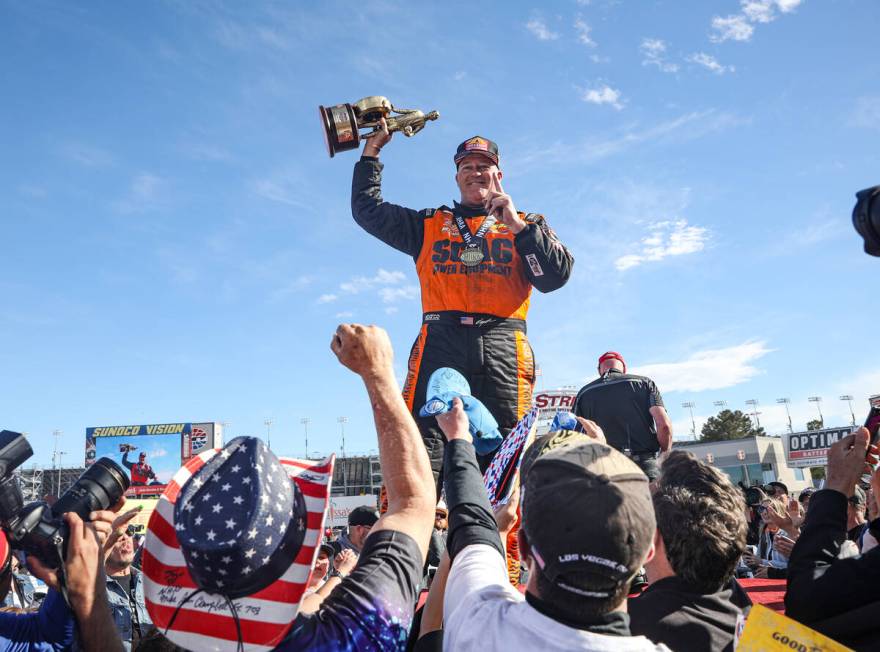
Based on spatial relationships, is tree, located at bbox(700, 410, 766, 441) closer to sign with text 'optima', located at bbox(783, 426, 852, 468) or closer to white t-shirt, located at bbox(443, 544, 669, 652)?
sign with text 'optima', located at bbox(783, 426, 852, 468)

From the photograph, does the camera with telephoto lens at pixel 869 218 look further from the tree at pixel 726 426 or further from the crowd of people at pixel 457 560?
the tree at pixel 726 426

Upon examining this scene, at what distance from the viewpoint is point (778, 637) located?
139 cm

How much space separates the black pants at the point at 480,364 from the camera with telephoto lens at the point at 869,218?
245cm

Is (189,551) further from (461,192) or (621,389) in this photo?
(621,389)

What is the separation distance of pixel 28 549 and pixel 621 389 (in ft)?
12.3

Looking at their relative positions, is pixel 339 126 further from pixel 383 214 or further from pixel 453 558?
pixel 453 558

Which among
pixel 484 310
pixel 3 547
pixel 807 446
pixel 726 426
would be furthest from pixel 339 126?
pixel 726 426

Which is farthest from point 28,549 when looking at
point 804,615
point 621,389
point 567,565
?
point 621,389

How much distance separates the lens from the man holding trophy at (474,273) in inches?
155

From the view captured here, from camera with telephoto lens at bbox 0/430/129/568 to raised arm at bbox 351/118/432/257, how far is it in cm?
254

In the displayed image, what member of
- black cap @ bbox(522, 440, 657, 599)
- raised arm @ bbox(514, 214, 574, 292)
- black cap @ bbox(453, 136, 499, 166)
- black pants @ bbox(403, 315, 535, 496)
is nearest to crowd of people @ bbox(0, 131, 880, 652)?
black cap @ bbox(522, 440, 657, 599)

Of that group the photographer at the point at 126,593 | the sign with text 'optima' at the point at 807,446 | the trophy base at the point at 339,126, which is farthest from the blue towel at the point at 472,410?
the sign with text 'optima' at the point at 807,446

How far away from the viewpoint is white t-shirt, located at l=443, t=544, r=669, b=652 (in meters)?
1.37

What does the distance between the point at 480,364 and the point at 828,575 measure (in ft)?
7.36
